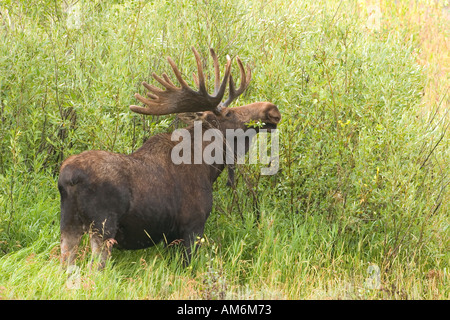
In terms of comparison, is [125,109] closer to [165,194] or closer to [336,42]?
[165,194]

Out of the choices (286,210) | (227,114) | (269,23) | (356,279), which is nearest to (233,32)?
(269,23)

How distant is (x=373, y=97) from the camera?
691 centimetres

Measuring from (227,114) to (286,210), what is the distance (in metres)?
1.35

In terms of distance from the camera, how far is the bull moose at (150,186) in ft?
18.1

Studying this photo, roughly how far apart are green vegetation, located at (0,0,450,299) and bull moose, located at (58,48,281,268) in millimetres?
269

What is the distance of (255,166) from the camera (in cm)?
706

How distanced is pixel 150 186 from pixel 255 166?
156cm

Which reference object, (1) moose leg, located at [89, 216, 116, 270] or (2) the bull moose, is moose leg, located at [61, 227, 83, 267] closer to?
(2) the bull moose

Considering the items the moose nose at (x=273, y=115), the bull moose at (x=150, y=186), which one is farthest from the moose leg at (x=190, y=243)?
the moose nose at (x=273, y=115)

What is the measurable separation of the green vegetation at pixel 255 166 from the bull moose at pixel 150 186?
27cm

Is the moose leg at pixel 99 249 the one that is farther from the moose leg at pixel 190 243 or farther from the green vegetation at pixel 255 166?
the moose leg at pixel 190 243

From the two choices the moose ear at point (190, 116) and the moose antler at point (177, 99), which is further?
the moose ear at point (190, 116)

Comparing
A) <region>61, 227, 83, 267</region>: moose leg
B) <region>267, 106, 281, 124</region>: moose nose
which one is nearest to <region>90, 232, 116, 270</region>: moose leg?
<region>61, 227, 83, 267</region>: moose leg

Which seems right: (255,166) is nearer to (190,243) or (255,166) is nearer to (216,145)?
(216,145)
